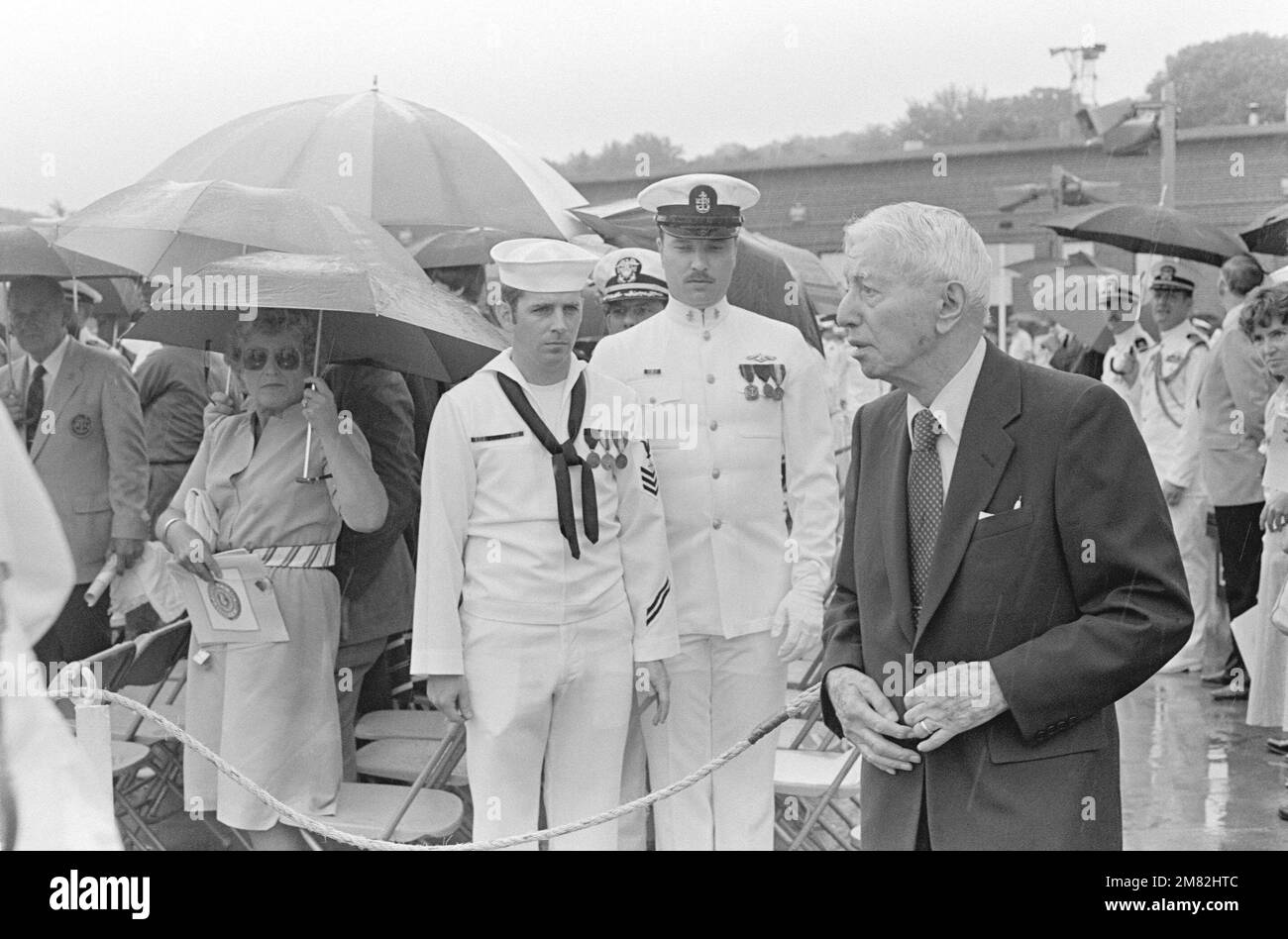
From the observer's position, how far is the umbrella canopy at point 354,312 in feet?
15.5

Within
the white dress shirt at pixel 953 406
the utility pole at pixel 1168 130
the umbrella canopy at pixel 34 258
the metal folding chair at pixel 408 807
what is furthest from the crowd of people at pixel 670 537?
the utility pole at pixel 1168 130

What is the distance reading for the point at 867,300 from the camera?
10.3ft

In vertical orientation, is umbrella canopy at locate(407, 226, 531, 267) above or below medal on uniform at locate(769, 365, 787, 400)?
above

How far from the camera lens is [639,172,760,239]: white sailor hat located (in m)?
4.81

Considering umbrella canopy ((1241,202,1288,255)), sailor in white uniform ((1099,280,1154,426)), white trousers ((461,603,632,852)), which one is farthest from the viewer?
sailor in white uniform ((1099,280,1154,426))

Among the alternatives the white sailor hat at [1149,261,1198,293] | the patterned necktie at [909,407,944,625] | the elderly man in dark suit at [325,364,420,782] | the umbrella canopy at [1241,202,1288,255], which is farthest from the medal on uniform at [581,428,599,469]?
the white sailor hat at [1149,261,1198,293]

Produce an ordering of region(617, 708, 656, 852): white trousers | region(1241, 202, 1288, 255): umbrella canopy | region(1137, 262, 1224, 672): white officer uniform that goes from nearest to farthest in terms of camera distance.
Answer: region(617, 708, 656, 852): white trousers, region(1241, 202, 1288, 255): umbrella canopy, region(1137, 262, 1224, 672): white officer uniform

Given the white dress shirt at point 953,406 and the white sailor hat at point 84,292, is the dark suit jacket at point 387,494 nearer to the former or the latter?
the white sailor hat at point 84,292

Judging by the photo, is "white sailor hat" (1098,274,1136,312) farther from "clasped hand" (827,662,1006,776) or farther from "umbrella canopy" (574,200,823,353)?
"clasped hand" (827,662,1006,776)

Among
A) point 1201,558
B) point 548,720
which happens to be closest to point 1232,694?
point 1201,558

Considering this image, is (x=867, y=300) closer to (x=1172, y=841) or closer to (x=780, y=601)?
(x=780, y=601)

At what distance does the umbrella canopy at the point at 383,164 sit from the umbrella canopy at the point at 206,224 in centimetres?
130

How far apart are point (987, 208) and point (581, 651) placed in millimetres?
24158
